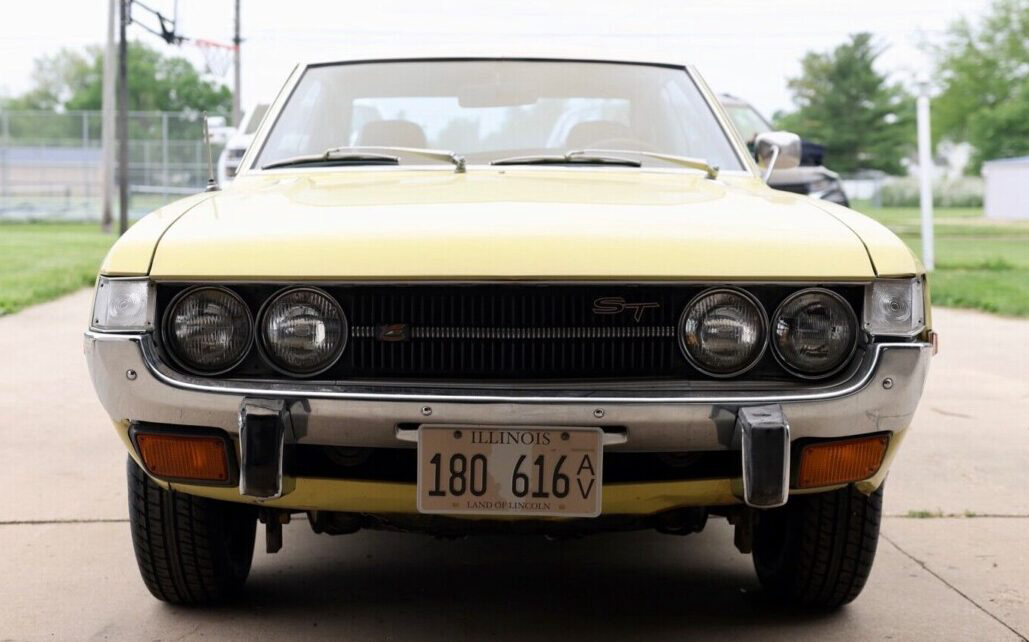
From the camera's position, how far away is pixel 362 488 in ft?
9.05

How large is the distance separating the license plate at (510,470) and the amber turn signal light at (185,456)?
1.46 feet

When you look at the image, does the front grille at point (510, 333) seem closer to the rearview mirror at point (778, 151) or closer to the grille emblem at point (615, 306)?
the grille emblem at point (615, 306)

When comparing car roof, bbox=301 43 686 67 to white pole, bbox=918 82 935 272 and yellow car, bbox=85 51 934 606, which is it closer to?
yellow car, bbox=85 51 934 606

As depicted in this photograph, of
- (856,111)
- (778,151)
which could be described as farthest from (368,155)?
(856,111)

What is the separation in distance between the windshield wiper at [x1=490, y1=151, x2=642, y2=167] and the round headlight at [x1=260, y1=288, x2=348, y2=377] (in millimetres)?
1263

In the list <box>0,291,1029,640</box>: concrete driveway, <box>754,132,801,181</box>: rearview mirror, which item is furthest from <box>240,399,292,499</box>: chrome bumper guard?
<box>754,132,801,181</box>: rearview mirror

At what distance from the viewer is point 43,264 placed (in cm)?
1567

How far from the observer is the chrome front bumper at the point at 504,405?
263cm

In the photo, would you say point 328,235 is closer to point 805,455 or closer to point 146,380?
point 146,380

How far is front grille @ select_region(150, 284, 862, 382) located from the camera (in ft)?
9.04

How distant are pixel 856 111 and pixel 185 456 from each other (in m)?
76.5

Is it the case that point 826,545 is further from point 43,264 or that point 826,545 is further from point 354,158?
point 43,264

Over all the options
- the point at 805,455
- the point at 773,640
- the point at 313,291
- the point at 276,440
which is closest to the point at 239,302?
the point at 313,291

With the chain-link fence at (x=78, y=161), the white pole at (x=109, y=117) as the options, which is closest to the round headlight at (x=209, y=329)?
the white pole at (x=109, y=117)
